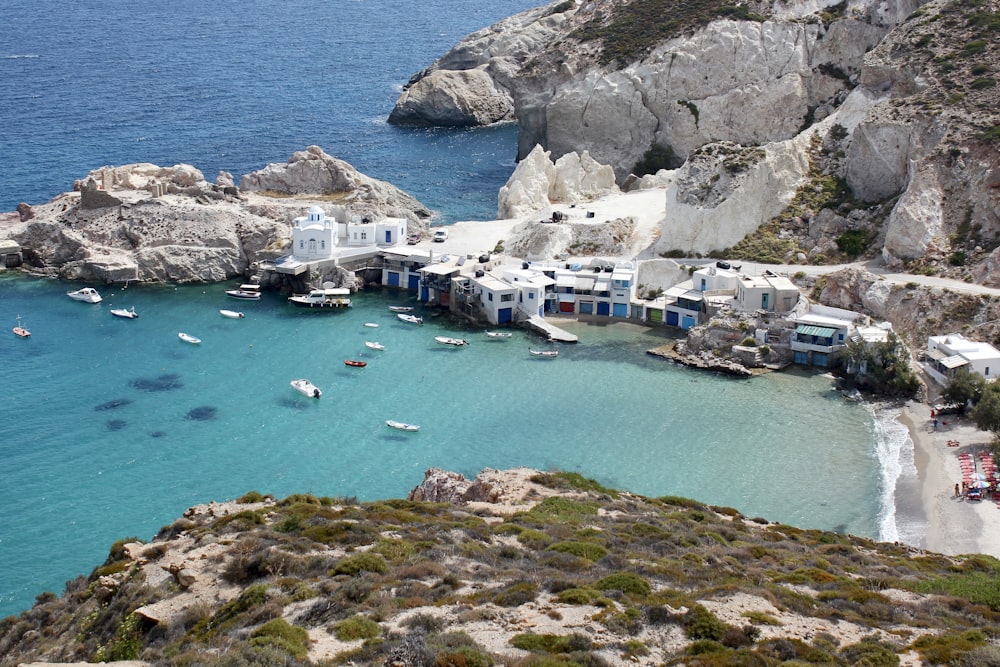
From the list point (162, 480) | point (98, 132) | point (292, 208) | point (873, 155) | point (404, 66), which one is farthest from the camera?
point (404, 66)

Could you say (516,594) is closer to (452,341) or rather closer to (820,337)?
(820,337)

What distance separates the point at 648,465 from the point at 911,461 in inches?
431

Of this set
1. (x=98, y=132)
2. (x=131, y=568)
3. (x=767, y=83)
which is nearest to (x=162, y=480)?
(x=131, y=568)

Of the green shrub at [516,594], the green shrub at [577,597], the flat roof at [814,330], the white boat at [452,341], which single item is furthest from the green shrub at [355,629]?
the flat roof at [814,330]

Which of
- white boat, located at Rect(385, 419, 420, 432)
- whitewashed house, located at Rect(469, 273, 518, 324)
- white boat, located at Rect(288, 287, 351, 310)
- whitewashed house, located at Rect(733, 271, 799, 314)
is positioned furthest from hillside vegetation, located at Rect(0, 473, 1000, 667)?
white boat, located at Rect(288, 287, 351, 310)

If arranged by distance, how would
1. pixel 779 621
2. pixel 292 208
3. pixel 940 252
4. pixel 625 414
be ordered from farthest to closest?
pixel 292 208, pixel 940 252, pixel 625 414, pixel 779 621

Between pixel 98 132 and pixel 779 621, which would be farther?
pixel 98 132

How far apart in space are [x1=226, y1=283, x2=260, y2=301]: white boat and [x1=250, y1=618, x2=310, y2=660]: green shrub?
160ft

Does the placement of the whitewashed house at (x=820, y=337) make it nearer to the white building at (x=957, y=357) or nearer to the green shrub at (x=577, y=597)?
the white building at (x=957, y=357)

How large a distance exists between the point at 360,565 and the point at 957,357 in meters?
37.0

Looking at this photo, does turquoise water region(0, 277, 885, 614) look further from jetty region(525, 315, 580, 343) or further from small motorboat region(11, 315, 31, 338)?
jetty region(525, 315, 580, 343)

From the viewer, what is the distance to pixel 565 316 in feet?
226

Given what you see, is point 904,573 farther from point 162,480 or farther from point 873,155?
point 873,155

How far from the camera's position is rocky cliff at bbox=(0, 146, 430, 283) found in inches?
2948
